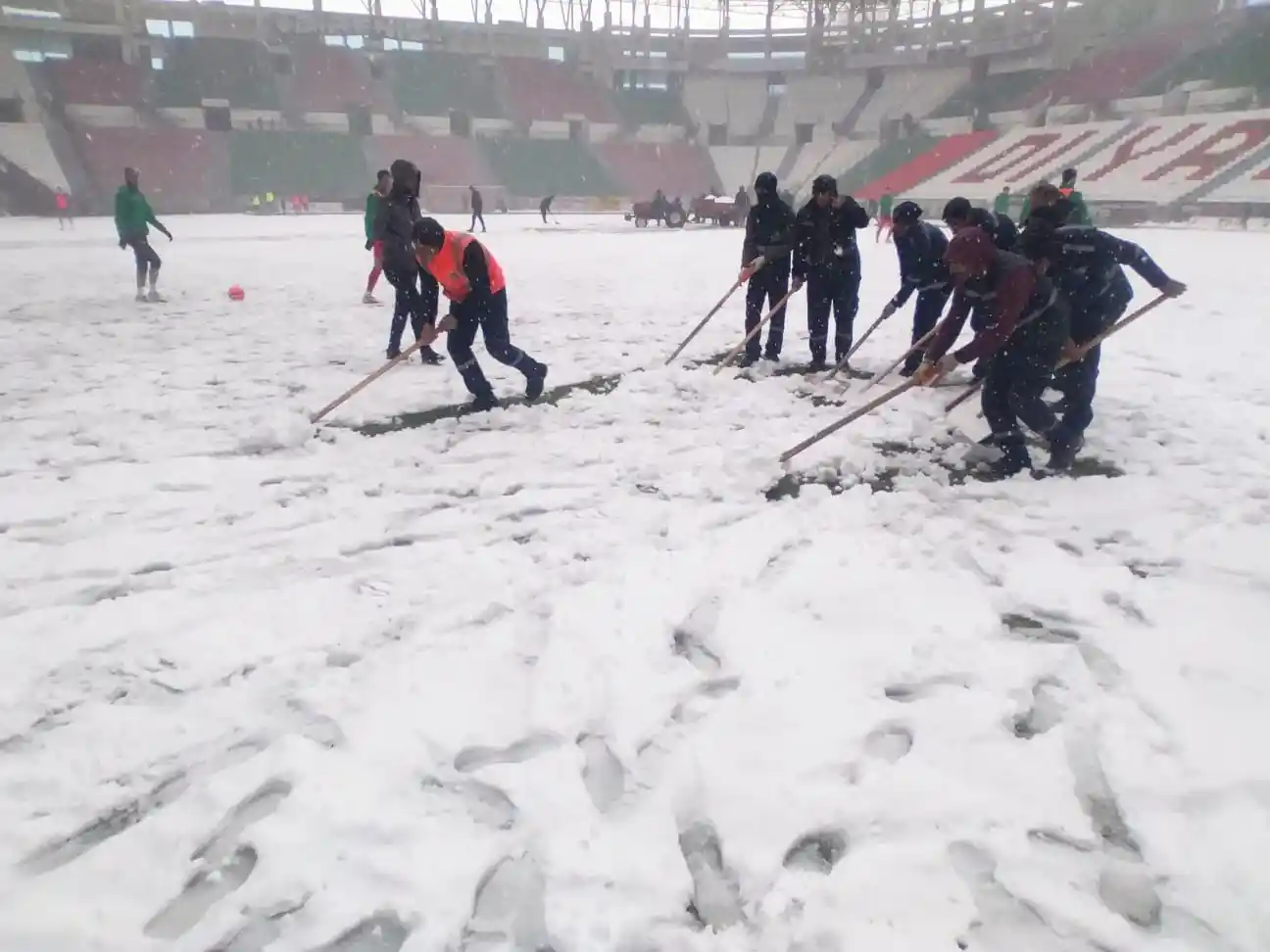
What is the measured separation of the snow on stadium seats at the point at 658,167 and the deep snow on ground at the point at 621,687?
39866 millimetres

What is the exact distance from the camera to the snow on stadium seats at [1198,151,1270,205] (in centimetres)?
2225

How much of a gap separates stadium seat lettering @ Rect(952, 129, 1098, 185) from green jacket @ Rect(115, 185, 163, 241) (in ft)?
97.0

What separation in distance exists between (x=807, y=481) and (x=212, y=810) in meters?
3.16

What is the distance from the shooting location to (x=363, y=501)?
4027 millimetres

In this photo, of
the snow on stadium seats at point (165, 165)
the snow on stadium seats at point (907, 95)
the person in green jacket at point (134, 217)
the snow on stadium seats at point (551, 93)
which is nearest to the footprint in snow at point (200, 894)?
the person in green jacket at point (134, 217)

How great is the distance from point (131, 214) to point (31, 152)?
29721mm

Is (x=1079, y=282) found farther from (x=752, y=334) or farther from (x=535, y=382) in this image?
(x=535, y=382)

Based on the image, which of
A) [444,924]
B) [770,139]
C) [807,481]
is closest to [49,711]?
[444,924]

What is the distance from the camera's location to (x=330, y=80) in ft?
135

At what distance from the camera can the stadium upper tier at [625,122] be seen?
1157 inches

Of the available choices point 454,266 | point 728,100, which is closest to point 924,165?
point 728,100

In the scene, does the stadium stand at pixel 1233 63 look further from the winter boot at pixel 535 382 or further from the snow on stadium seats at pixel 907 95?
the winter boot at pixel 535 382

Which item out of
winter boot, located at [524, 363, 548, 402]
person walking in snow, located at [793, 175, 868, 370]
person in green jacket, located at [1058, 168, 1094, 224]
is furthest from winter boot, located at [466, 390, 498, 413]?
person in green jacket, located at [1058, 168, 1094, 224]

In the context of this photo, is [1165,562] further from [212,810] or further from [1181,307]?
[1181,307]
